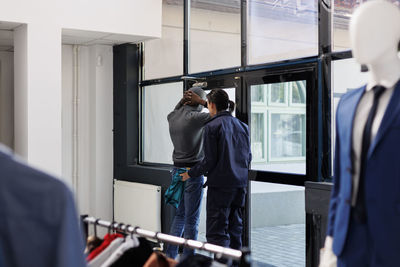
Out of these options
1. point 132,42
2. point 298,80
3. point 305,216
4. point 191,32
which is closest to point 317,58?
point 298,80

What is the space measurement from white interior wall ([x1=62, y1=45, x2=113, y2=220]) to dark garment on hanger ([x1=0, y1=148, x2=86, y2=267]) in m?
5.32

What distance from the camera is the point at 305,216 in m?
4.05

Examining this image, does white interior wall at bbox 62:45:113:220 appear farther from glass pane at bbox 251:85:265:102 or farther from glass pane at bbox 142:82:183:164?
glass pane at bbox 251:85:265:102

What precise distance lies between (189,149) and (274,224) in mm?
977

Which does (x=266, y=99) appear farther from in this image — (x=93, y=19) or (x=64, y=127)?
(x=64, y=127)

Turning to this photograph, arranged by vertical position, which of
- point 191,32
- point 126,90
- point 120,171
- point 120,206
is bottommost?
point 120,206

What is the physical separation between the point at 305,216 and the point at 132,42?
3021 mm

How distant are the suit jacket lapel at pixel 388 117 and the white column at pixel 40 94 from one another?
3675 millimetres

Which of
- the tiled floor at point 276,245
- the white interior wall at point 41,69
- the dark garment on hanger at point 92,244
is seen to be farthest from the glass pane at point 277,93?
the dark garment on hanger at point 92,244

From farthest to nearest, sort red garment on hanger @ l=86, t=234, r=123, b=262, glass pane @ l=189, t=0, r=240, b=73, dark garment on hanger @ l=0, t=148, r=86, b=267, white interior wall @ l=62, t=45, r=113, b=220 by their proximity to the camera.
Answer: white interior wall @ l=62, t=45, r=113, b=220
glass pane @ l=189, t=0, r=240, b=73
red garment on hanger @ l=86, t=234, r=123, b=262
dark garment on hanger @ l=0, t=148, r=86, b=267

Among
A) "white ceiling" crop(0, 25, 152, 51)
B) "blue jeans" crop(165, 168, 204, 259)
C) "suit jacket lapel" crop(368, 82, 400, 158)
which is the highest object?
"white ceiling" crop(0, 25, 152, 51)

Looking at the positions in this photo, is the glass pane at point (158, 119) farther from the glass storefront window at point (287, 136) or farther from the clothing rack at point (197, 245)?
the clothing rack at point (197, 245)

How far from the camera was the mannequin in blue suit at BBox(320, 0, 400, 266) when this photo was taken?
183cm

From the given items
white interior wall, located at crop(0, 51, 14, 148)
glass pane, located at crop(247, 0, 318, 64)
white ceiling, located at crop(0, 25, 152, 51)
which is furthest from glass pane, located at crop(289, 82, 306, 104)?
white interior wall, located at crop(0, 51, 14, 148)
